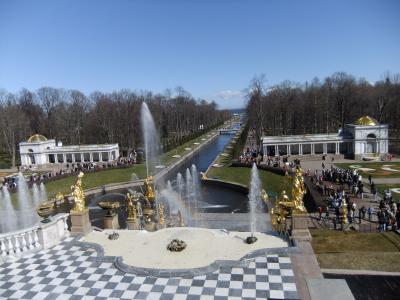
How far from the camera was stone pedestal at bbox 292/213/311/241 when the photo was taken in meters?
15.1

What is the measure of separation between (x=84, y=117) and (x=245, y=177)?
2303 inches

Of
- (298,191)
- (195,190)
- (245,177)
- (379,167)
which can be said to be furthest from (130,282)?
(379,167)

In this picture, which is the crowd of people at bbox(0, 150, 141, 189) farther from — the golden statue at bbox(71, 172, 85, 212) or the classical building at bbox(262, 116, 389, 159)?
the golden statue at bbox(71, 172, 85, 212)

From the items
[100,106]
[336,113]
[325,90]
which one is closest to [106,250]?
[100,106]

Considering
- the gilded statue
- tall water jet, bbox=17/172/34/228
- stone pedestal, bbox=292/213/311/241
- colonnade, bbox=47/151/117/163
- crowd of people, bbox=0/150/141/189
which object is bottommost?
tall water jet, bbox=17/172/34/228

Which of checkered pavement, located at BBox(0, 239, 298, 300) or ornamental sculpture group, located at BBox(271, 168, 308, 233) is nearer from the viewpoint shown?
checkered pavement, located at BBox(0, 239, 298, 300)

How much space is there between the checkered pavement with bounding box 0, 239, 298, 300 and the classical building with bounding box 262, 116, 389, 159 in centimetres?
4474

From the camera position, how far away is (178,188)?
4050cm

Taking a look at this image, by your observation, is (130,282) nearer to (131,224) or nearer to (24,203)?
(131,224)

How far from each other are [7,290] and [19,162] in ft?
197

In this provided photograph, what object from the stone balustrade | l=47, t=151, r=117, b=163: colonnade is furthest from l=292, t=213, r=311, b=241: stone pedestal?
l=47, t=151, r=117, b=163: colonnade

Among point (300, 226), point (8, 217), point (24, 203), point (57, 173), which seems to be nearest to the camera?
point (300, 226)

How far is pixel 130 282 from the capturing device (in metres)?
12.4

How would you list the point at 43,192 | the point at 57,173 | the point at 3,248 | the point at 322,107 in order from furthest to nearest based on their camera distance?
the point at 322,107 < the point at 57,173 < the point at 43,192 < the point at 3,248
